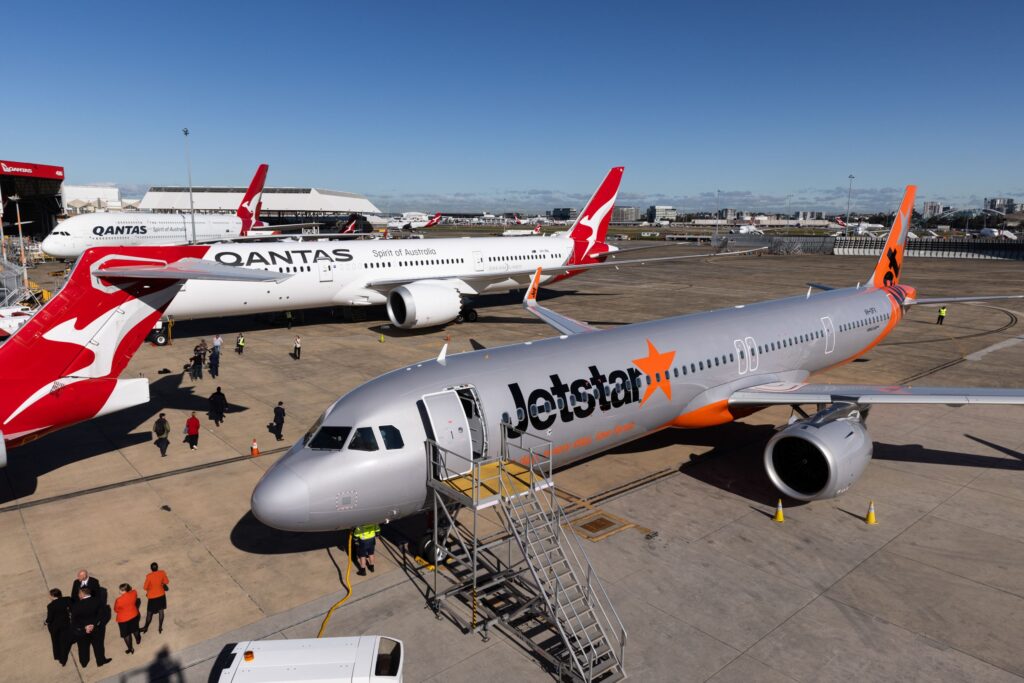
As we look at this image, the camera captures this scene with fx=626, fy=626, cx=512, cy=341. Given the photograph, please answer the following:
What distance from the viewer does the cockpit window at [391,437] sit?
1224cm

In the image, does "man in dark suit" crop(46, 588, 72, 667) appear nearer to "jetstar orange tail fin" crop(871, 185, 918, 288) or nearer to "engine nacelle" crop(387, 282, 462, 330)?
"engine nacelle" crop(387, 282, 462, 330)

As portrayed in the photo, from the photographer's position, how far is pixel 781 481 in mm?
16109

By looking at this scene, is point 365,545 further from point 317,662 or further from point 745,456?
point 745,456

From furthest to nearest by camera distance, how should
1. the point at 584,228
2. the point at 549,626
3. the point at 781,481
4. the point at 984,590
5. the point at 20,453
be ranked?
1. the point at 584,228
2. the point at 20,453
3. the point at 781,481
4. the point at 984,590
5. the point at 549,626

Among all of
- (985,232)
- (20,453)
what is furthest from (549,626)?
(985,232)

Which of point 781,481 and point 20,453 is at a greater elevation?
point 781,481

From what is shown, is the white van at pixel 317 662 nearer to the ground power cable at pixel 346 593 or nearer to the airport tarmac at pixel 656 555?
the airport tarmac at pixel 656 555

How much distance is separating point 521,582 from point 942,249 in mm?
124417

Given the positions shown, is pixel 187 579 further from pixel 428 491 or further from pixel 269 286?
pixel 269 286

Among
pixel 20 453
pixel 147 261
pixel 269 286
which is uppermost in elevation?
pixel 147 261

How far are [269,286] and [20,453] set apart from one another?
17.0m

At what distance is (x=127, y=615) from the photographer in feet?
34.7

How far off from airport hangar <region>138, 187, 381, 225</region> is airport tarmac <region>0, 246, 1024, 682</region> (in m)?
157

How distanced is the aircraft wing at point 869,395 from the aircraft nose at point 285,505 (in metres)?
12.8
